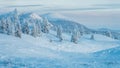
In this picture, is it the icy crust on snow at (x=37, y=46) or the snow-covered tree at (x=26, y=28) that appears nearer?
the icy crust on snow at (x=37, y=46)

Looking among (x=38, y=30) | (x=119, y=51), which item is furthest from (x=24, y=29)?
(x=119, y=51)

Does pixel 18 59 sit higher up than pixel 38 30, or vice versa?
pixel 18 59

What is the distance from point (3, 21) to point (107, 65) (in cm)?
10608

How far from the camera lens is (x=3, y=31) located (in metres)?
137

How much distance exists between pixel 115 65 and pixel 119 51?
575 inches

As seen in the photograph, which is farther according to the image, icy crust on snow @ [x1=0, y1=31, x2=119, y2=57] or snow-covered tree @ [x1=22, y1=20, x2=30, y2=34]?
snow-covered tree @ [x1=22, y1=20, x2=30, y2=34]

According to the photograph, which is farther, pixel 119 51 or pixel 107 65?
pixel 119 51

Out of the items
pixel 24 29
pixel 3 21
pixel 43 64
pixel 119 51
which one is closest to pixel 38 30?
pixel 24 29

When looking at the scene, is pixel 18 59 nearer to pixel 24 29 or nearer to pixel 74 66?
pixel 74 66

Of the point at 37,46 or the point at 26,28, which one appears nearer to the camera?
the point at 37,46

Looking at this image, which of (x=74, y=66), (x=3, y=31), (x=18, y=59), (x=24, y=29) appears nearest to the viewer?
(x=74, y=66)

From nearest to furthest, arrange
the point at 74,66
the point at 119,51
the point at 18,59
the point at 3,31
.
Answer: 1. the point at 74,66
2. the point at 18,59
3. the point at 119,51
4. the point at 3,31

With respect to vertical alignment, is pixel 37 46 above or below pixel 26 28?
above

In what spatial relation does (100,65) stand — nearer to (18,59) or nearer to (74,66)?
(74,66)
